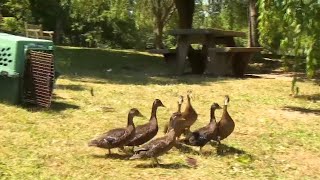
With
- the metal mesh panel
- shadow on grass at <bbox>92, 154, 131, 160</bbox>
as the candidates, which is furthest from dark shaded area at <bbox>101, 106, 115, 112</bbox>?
shadow on grass at <bbox>92, 154, 131, 160</bbox>

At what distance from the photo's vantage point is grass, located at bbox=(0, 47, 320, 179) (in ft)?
20.1

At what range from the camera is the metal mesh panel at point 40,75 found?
8961mm

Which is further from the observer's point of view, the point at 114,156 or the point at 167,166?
the point at 114,156

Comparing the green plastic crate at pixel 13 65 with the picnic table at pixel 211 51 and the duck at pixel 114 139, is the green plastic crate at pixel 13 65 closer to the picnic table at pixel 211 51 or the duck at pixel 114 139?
the duck at pixel 114 139

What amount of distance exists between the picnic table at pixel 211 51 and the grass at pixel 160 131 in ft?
7.22

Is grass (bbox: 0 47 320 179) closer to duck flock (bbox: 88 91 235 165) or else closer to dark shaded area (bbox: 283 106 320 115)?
dark shaded area (bbox: 283 106 320 115)

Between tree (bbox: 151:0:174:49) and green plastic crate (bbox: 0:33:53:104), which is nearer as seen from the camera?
green plastic crate (bbox: 0:33:53:104)

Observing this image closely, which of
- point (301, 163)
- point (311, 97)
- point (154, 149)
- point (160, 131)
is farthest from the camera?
point (311, 97)

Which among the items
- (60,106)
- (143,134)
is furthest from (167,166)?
(60,106)

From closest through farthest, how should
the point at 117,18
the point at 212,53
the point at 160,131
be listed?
the point at 160,131, the point at 212,53, the point at 117,18

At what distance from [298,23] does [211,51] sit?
699 cm

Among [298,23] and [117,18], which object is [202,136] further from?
[117,18]

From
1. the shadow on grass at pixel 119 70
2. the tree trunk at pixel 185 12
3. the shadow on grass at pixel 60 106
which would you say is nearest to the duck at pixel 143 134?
the shadow on grass at pixel 60 106

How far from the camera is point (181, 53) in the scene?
1731cm
